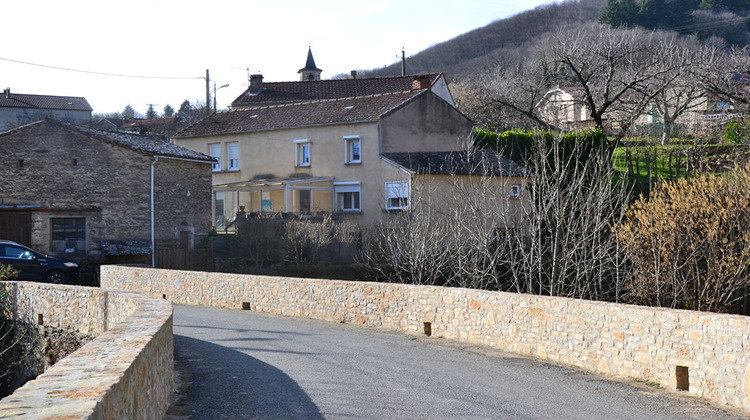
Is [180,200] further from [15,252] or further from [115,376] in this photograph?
[115,376]

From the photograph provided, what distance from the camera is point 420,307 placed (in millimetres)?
15250

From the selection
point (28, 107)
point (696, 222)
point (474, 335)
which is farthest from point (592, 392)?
point (28, 107)

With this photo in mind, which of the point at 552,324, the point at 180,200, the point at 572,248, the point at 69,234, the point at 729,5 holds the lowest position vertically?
the point at 552,324

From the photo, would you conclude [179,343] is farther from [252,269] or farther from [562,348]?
[252,269]

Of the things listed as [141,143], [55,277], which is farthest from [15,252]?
[141,143]

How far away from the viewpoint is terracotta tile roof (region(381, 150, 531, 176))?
1258 inches

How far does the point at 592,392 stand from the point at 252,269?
21.1 metres

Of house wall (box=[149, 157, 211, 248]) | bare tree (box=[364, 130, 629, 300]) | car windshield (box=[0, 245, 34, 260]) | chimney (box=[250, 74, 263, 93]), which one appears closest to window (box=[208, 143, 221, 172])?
house wall (box=[149, 157, 211, 248])

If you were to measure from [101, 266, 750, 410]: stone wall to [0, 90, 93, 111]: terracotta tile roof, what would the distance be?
6198cm

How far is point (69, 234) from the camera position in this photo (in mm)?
29547

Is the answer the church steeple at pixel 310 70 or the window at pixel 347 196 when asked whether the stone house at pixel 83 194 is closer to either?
the window at pixel 347 196

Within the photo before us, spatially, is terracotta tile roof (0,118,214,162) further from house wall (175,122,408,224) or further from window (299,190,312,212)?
house wall (175,122,408,224)

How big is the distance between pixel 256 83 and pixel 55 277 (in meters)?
29.5

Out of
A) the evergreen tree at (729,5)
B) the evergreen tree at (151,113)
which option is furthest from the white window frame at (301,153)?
the evergreen tree at (729,5)
